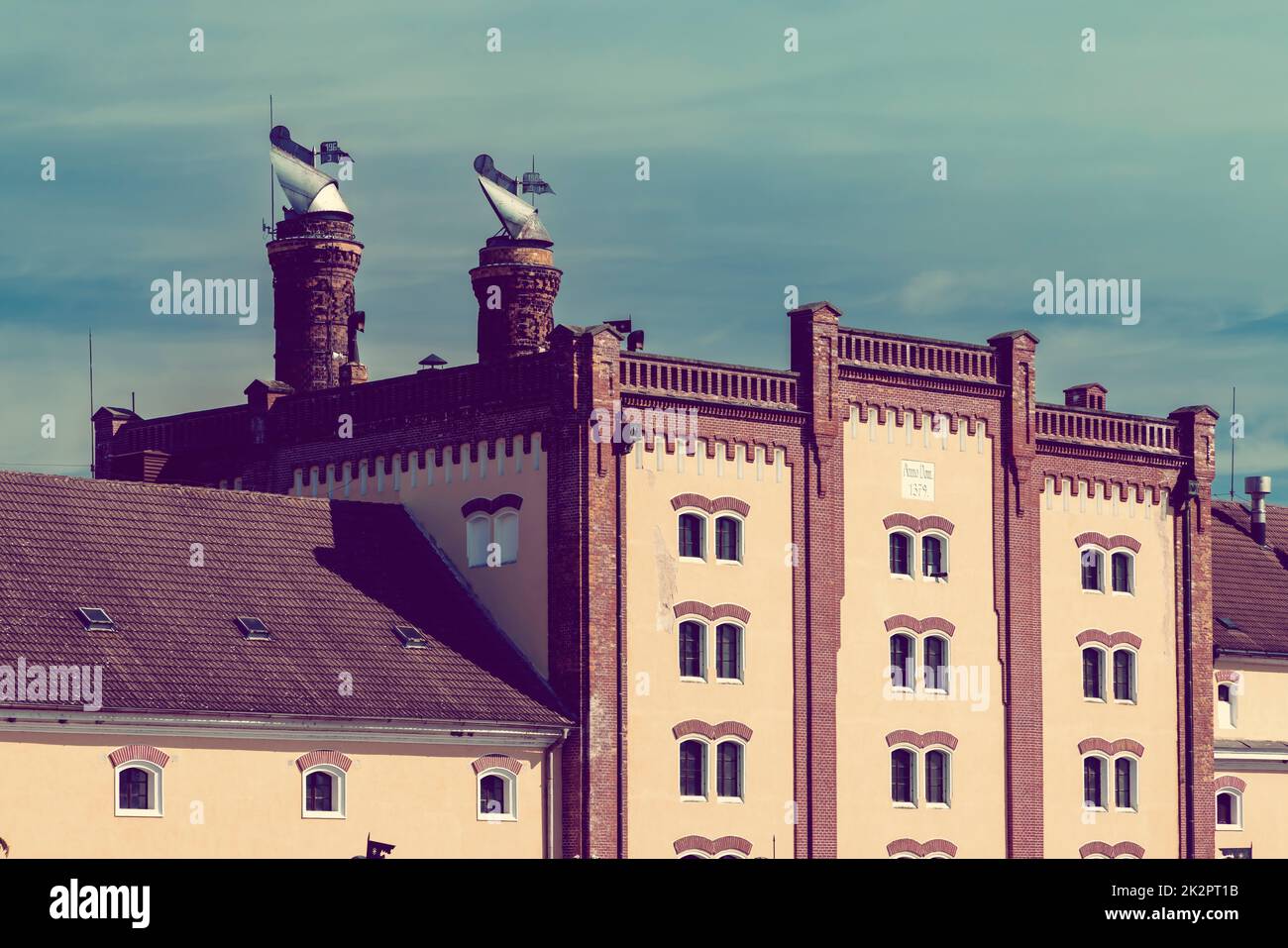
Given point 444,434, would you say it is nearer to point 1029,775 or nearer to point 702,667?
point 702,667

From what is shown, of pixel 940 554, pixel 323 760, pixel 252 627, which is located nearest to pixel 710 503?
pixel 940 554

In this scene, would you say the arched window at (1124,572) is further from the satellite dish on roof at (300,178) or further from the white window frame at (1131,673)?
the satellite dish on roof at (300,178)

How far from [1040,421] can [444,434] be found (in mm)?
13751

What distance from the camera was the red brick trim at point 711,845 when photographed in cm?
5022

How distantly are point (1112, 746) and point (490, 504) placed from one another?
1552cm

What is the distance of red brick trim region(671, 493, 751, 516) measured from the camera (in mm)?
51562

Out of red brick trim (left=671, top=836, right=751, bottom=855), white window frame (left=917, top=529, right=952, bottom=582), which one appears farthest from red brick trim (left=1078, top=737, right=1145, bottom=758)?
red brick trim (left=671, top=836, right=751, bottom=855)

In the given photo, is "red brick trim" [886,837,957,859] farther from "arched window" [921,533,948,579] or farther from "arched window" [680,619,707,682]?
"arched window" [680,619,707,682]

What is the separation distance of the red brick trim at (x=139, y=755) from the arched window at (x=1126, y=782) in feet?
76.2

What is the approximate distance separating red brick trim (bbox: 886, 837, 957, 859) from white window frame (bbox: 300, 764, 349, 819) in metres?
12.6

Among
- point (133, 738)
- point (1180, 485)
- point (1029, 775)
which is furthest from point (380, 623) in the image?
point (1180, 485)

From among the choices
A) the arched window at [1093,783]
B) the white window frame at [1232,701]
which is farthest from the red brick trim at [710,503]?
the white window frame at [1232,701]

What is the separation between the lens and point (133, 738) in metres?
44.0
